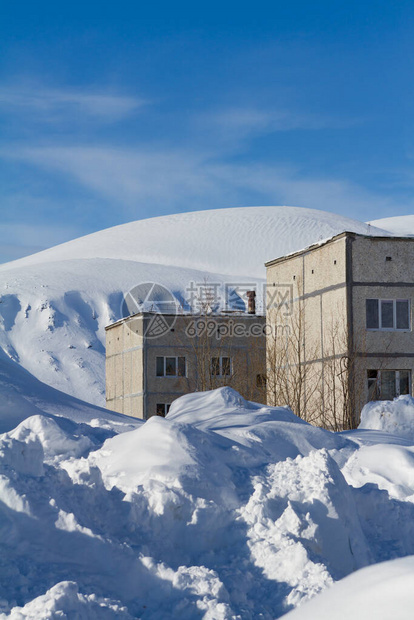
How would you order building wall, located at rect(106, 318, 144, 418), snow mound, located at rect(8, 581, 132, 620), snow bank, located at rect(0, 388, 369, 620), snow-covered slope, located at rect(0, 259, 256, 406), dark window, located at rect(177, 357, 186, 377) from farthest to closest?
snow-covered slope, located at rect(0, 259, 256, 406) < building wall, located at rect(106, 318, 144, 418) < dark window, located at rect(177, 357, 186, 377) < snow bank, located at rect(0, 388, 369, 620) < snow mound, located at rect(8, 581, 132, 620)

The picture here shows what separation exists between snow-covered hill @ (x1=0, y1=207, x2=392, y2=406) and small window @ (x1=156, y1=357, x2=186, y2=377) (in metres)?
23.2

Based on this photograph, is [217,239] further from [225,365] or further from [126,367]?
[225,365]

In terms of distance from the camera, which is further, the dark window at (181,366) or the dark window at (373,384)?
the dark window at (181,366)

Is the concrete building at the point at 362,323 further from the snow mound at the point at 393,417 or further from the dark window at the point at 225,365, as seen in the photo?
the dark window at the point at 225,365

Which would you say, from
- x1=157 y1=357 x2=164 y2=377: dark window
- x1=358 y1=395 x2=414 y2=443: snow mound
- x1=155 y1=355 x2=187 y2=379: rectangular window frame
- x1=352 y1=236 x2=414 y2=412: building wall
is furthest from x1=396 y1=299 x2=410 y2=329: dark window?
x1=157 y1=357 x2=164 y2=377: dark window

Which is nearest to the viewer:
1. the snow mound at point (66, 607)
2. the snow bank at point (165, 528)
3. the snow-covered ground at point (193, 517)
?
the snow mound at point (66, 607)

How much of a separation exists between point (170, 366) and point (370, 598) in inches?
1367

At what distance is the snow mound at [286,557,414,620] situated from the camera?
2010 mm

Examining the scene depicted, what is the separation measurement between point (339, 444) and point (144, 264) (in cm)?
9512

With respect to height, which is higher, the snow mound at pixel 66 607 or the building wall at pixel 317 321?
the building wall at pixel 317 321

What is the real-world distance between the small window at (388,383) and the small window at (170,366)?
1528 cm

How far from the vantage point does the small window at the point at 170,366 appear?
36.6 m

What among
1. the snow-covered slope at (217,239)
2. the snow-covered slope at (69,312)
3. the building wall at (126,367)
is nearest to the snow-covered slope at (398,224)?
the snow-covered slope at (217,239)

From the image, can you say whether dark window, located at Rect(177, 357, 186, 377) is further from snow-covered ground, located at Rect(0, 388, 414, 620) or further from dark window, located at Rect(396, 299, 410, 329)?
snow-covered ground, located at Rect(0, 388, 414, 620)
